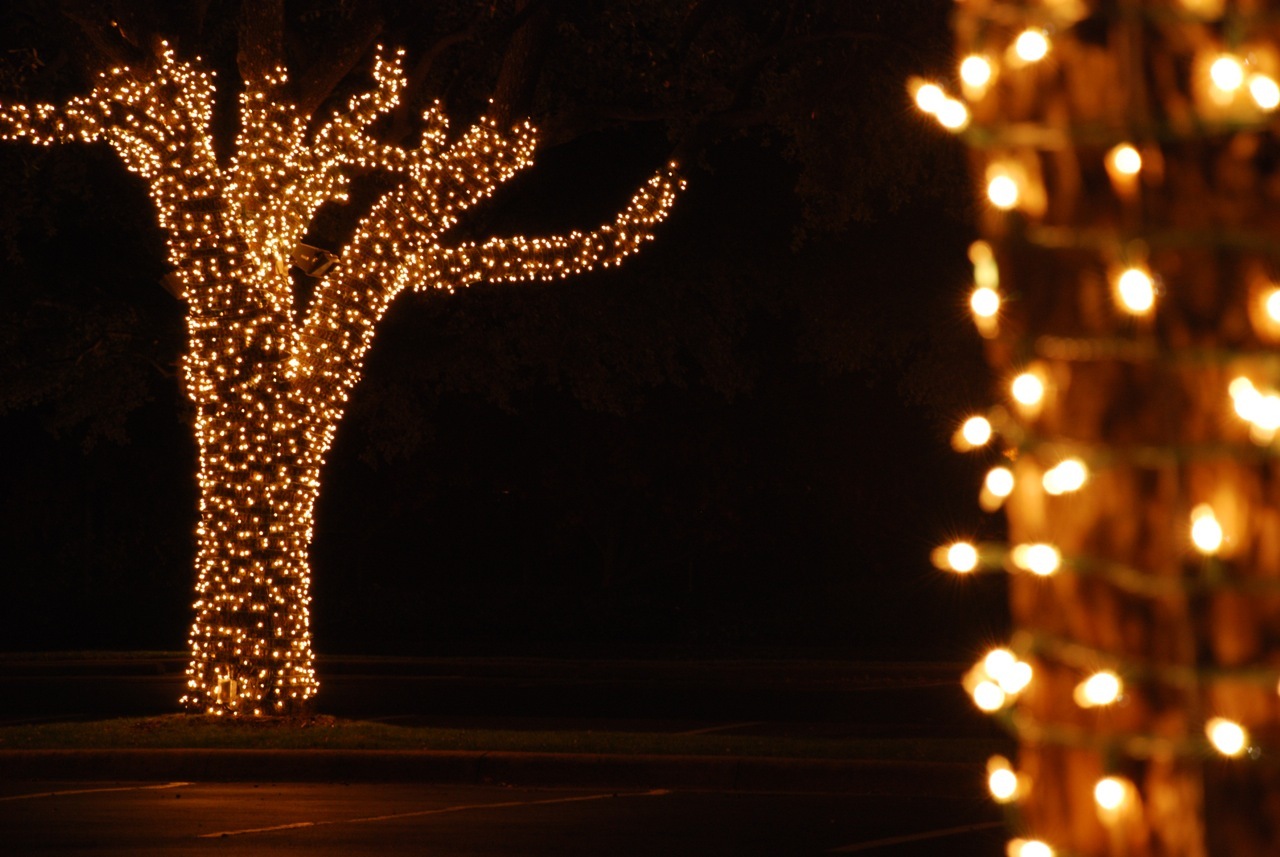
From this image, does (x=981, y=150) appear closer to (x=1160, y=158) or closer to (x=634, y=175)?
(x=1160, y=158)

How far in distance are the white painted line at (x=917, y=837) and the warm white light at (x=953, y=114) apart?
23.8 feet

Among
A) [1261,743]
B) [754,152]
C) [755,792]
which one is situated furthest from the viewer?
[754,152]

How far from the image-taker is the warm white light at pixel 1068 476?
2041 millimetres

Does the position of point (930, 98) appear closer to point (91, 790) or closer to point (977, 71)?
point (977, 71)

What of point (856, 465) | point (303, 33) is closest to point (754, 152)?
point (303, 33)

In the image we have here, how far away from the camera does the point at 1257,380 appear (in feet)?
6.46

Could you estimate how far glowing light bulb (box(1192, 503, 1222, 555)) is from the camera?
194cm

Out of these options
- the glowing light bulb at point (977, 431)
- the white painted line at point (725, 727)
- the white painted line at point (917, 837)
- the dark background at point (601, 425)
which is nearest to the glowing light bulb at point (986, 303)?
the glowing light bulb at point (977, 431)

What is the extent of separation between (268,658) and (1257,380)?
1230 centimetres

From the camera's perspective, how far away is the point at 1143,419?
202 cm

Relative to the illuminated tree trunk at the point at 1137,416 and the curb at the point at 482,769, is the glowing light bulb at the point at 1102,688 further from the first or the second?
the curb at the point at 482,769

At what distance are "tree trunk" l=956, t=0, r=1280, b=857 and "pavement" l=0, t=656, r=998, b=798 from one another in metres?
9.13

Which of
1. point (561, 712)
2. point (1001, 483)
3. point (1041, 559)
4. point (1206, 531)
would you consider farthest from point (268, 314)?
point (1206, 531)

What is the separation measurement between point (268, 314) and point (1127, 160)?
1213 centimetres
